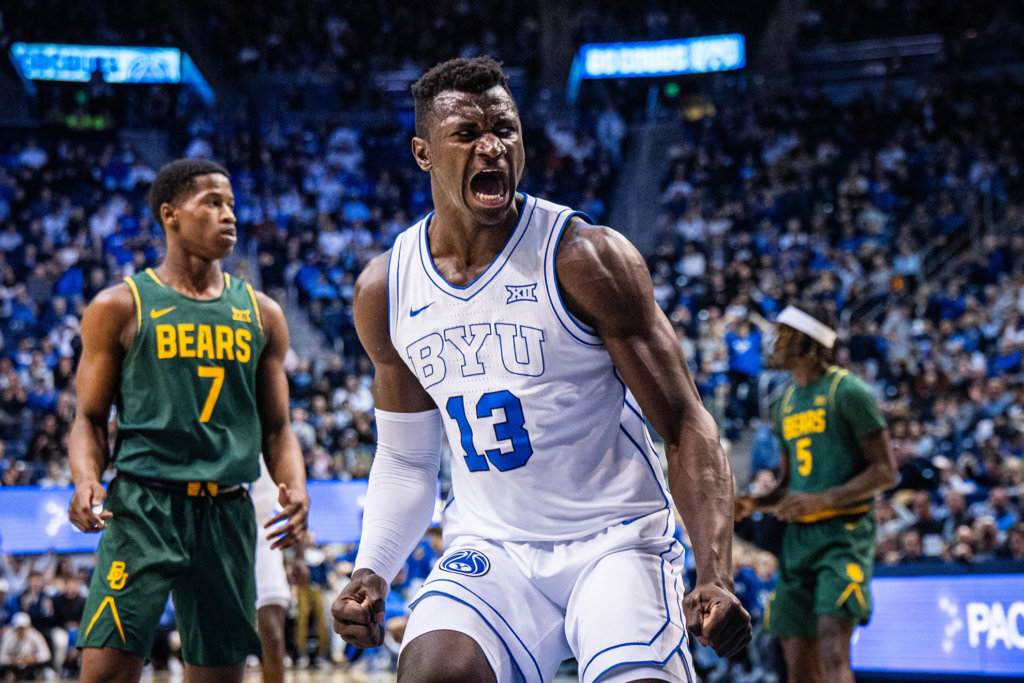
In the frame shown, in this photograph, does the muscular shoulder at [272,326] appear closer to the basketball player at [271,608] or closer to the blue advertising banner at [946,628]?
the basketball player at [271,608]

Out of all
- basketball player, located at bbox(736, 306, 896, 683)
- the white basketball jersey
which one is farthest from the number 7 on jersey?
basketball player, located at bbox(736, 306, 896, 683)

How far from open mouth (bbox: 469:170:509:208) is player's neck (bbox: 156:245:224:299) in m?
1.90

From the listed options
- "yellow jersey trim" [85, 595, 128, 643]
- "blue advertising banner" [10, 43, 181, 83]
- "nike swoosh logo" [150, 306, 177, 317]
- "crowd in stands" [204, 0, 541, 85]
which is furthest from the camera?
"crowd in stands" [204, 0, 541, 85]

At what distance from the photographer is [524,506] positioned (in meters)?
2.83

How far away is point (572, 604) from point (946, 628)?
18.8 feet

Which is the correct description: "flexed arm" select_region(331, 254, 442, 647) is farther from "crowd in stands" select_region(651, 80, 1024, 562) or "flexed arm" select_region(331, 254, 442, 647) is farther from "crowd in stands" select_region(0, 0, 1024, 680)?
"crowd in stands" select_region(651, 80, 1024, 562)

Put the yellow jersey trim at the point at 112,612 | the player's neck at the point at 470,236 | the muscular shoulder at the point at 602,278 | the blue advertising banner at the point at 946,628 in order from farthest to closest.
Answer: the blue advertising banner at the point at 946,628 → the yellow jersey trim at the point at 112,612 → the player's neck at the point at 470,236 → the muscular shoulder at the point at 602,278

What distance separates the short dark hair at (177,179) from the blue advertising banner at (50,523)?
21.5 feet

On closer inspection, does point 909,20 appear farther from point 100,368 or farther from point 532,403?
point 532,403

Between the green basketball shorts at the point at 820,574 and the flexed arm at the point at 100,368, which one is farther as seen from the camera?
the green basketball shorts at the point at 820,574

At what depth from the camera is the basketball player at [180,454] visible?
3820mm

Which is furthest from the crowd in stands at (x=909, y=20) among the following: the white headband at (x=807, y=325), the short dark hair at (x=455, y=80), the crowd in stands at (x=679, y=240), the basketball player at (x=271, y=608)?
the short dark hair at (x=455, y=80)

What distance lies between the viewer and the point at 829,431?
5523mm

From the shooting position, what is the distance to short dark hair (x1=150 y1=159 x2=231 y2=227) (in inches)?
172
